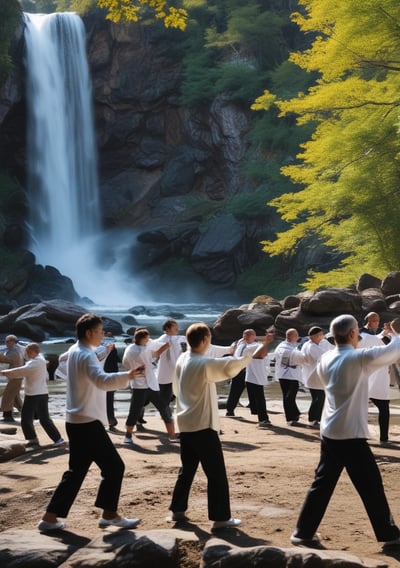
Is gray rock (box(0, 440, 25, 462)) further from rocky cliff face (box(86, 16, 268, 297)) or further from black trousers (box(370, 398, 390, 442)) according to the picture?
rocky cliff face (box(86, 16, 268, 297))

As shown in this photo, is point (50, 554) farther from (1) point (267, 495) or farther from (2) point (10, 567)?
(1) point (267, 495)

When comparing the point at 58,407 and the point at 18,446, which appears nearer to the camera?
the point at 18,446

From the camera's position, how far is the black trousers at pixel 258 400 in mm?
12906

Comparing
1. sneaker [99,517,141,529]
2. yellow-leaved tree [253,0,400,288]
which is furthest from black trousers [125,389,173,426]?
yellow-leaved tree [253,0,400,288]

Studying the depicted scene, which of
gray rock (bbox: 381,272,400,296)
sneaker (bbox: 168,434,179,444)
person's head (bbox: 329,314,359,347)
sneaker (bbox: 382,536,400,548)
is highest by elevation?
gray rock (bbox: 381,272,400,296)

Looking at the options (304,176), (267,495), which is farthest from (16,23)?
(267,495)

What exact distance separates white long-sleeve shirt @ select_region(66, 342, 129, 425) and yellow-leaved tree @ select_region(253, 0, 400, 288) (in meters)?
19.9

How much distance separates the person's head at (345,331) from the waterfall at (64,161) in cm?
4460

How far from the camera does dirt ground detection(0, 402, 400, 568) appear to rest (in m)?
6.20

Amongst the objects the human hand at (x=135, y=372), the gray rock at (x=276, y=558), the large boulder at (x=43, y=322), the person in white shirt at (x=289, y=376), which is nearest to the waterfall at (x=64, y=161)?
the large boulder at (x=43, y=322)

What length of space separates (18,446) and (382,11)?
17180 millimetres

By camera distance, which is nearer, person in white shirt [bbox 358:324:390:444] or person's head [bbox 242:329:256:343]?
person in white shirt [bbox 358:324:390:444]

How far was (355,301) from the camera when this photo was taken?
2675cm

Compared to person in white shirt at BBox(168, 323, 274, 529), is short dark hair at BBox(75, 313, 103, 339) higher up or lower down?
higher up
